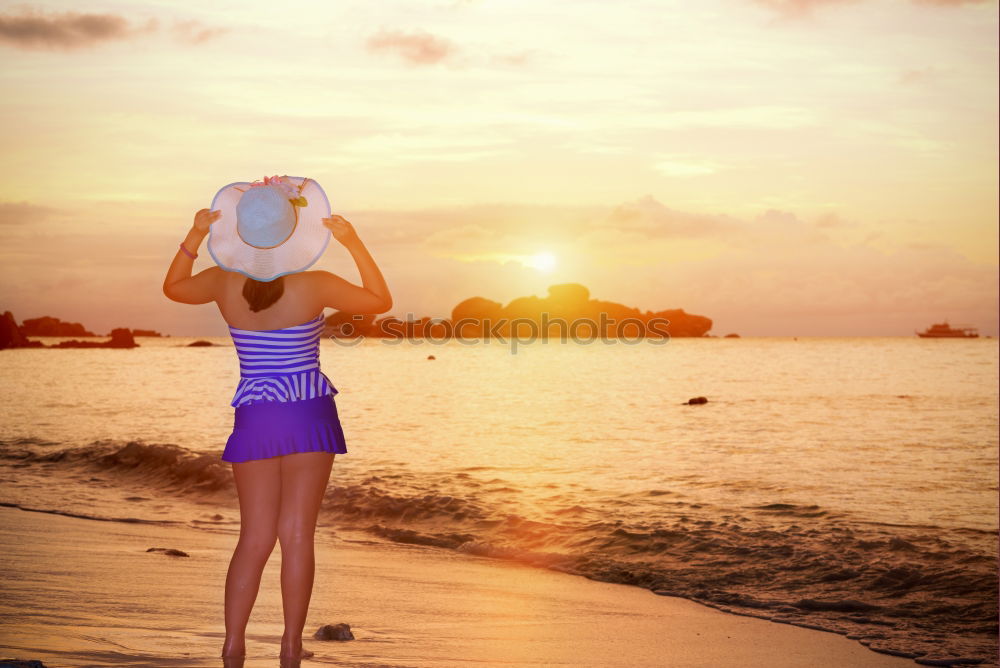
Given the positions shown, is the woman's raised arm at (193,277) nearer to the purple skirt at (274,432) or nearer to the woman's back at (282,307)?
the woman's back at (282,307)

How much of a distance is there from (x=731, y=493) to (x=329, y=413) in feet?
31.9

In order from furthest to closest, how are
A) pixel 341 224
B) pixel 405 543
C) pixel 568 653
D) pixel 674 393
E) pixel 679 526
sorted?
pixel 674 393
pixel 679 526
pixel 405 543
pixel 568 653
pixel 341 224

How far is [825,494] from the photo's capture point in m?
13.0

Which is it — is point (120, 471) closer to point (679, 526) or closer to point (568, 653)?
point (679, 526)

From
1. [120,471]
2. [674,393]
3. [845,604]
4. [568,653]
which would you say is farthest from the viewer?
[674,393]

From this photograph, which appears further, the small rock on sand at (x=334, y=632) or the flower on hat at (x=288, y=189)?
the small rock on sand at (x=334, y=632)

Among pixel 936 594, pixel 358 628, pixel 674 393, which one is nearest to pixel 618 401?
pixel 674 393

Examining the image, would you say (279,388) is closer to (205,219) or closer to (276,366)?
(276,366)

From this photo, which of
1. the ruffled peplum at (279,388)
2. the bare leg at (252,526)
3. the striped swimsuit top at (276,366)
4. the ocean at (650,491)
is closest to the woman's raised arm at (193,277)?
the striped swimsuit top at (276,366)

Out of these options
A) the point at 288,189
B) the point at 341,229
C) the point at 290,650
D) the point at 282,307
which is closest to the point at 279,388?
the point at 282,307

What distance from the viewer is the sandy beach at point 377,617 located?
16.3 feet

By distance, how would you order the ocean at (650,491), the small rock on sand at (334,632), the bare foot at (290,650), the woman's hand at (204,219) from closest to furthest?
the woman's hand at (204,219) < the bare foot at (290,650) < the small rock on sand at (334,632) < the ocean at (650,491)

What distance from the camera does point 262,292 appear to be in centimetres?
402

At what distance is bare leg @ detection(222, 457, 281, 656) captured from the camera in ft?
13.4
